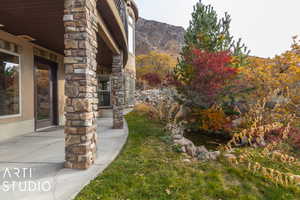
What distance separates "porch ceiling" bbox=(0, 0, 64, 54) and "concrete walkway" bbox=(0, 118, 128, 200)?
269 centimetres

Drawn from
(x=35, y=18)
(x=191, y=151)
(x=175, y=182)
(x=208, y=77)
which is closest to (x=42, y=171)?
(x=175, y=182)

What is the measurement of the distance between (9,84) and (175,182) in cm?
493

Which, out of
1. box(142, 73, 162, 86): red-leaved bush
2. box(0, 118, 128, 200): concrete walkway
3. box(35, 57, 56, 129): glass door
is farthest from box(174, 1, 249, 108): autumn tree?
box(142, 73, 162, 86): red-leaved bush

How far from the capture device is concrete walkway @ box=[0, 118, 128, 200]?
1.89 metres

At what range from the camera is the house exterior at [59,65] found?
225cm

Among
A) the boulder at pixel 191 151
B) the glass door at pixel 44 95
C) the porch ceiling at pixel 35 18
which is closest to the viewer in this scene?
the porch ceiling at pixel 35 18

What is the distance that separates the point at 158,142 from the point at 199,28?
4.97 meters

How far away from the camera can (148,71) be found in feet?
51.1

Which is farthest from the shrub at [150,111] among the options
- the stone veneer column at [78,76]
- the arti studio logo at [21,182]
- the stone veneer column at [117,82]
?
the arti studio logo at [21,182]

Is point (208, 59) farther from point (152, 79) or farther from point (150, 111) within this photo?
point (152, 79)

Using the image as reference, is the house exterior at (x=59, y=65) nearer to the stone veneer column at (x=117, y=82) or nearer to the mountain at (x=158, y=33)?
the stone veneer column at (x=117, y=82)

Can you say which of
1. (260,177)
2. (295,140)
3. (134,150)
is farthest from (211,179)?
(295,140)

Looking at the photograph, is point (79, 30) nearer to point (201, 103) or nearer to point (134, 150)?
point (134, 150)

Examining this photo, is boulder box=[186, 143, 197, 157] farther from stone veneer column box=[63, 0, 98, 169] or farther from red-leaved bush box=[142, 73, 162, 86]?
red-leaved bush box=[142, 73, 162, 86]
